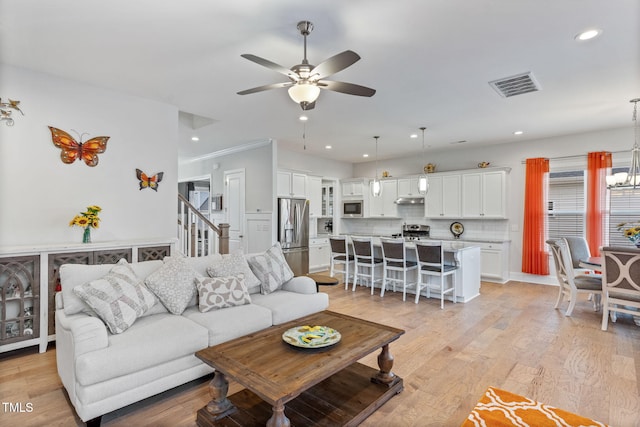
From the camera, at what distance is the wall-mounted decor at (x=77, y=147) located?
3.55 m

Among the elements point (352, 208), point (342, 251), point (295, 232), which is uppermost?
point (352, 208)

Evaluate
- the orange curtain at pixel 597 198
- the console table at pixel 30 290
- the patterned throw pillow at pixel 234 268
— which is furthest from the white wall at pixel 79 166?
the orange curtain at pixel 597 198

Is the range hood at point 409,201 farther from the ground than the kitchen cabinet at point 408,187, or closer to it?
closer to it

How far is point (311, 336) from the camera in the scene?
7.39 ft

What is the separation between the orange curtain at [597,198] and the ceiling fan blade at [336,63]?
5.72m

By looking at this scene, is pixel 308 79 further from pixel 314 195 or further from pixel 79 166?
pixel 314 195

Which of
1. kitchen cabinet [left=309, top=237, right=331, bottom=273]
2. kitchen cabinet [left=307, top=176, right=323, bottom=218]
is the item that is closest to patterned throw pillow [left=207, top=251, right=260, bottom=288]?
kitchen cabinet [left=309, top=237, right=331, bottom=273]

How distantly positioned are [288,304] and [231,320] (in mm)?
649

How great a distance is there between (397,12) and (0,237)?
4247 millimetres

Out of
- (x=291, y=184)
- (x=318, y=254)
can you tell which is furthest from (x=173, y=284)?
(x=318, y=254)

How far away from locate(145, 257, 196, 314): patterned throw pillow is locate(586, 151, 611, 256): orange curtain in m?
6.53

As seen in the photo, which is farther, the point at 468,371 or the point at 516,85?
the point at 516,85

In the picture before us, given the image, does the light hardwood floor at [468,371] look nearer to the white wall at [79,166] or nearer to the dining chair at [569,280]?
the dining chair at [569,280]

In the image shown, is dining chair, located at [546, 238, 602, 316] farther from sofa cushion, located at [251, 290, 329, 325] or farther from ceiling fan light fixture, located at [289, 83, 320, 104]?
ceiling fan light fixture, located at [289, 83, 320, 104]
